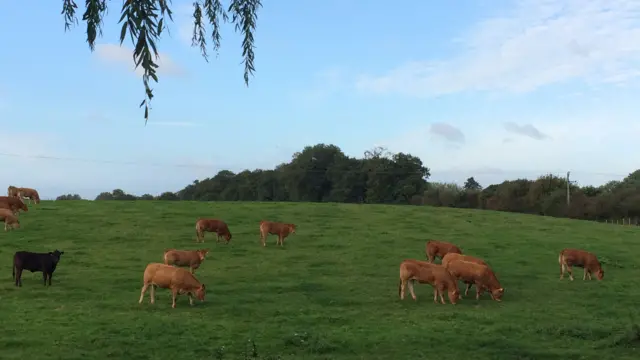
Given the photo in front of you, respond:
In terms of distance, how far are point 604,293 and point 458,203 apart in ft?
212

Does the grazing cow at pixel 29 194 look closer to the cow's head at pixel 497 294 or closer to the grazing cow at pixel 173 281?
the grazing cow at pixel 173 281

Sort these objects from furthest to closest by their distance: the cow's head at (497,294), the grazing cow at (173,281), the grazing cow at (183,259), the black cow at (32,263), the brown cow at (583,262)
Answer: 1. the brown cow at (583,262)
2. the grazing cow at (183,259)
3. the black cow at (32,263)
4. the cow's head at (497,294)
5. the grazing cow at (173,281)

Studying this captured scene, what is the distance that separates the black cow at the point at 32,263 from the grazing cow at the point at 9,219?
33.4 feet

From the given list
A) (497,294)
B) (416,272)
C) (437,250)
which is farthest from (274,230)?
(497,294)

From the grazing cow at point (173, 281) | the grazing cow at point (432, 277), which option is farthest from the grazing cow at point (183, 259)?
the grazing cow at point (432, 277)

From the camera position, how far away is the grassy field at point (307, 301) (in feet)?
36.6

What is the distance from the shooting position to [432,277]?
50.4ft

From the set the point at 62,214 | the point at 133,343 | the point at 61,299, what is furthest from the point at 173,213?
the point at 133,343

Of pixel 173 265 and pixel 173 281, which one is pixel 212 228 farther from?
pixel 173 281

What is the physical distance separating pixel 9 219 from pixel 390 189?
6914 cm

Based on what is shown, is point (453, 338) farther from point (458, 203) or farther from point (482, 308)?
point (458, 203)

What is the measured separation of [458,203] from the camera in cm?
8106

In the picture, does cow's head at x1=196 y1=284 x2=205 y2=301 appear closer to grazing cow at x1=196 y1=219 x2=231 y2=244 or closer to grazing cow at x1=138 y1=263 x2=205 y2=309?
grazing cow at x1=138 y1=263 x2=205 y2=309

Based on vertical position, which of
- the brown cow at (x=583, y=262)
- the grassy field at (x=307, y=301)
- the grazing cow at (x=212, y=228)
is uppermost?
the grazing cow at (x=212, y=228)
